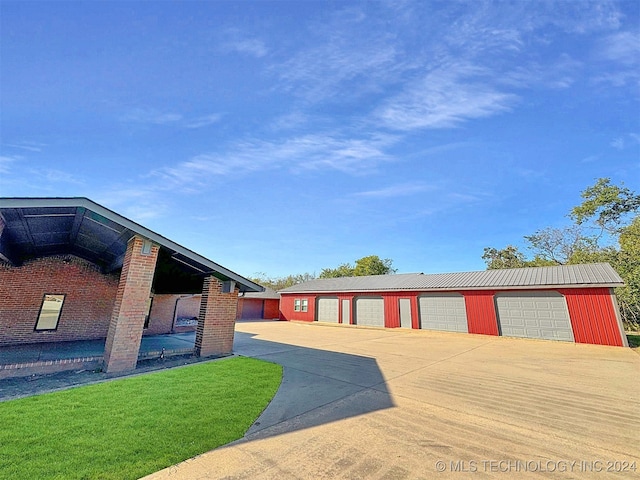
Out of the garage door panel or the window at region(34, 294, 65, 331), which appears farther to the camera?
the garage door panel

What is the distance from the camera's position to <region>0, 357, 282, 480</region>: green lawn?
2977 mm

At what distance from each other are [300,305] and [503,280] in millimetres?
18163

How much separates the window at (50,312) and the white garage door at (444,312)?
65.9 ft

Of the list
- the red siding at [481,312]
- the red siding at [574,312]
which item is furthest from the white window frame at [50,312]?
the red siding at [481,312]

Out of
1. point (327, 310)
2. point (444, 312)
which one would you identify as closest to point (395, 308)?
point (444, 312)

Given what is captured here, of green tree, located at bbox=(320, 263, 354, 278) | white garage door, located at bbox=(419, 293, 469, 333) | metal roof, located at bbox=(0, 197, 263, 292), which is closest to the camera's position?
metal roof, located at bbox=(0, 197, 263, 292)

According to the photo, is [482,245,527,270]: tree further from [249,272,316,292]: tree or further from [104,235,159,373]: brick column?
[104,235,159,373]: brick column

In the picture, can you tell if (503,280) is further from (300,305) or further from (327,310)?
(300,305)

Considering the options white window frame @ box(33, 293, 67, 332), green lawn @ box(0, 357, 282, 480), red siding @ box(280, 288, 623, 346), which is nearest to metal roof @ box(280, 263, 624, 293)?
red siding @ box(280, 288, 623, 346)

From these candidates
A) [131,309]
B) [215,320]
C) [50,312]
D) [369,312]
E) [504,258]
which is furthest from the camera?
[504,258]

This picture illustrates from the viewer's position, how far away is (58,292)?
1086cm

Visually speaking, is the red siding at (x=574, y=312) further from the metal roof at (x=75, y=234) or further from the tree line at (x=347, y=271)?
the tree line at (x=347, y=271)

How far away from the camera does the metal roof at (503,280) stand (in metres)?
14.1

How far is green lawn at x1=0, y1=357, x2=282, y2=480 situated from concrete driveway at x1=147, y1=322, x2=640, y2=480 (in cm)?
38
